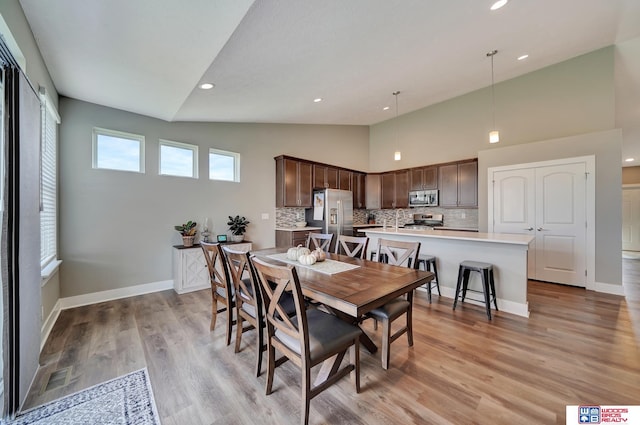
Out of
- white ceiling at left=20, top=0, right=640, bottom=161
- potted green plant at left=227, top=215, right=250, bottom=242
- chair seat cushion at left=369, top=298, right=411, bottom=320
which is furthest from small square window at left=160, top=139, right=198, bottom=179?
chair seat cushion at left=369, top=298, right=411, bottom=320

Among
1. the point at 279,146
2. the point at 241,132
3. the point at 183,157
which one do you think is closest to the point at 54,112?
the point at 183,157

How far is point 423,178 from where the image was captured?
224 inches

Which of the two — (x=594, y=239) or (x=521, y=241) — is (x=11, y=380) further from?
(x=594, y=239)

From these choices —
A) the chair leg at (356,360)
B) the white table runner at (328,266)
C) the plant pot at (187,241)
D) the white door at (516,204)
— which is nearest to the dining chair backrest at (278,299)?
the chair leg at (356,360)

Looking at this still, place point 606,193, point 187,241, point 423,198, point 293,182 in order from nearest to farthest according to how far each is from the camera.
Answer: point 606,193 → point 187,241 → point 293,182 → point 423,198

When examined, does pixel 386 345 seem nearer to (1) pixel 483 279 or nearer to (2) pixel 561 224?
(1) pixel 483 279

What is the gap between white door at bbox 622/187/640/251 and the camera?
24.9ft

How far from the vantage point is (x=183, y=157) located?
13.5 feet

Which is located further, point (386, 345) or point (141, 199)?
point (141, 199)

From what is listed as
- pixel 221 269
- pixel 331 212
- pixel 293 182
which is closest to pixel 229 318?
pixel 221 269

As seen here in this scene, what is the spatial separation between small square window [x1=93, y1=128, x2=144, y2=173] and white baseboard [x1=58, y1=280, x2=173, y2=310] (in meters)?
1.72

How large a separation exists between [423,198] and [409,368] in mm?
4332

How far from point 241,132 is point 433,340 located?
14.6 feet

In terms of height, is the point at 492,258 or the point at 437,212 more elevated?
the point at 437,212
